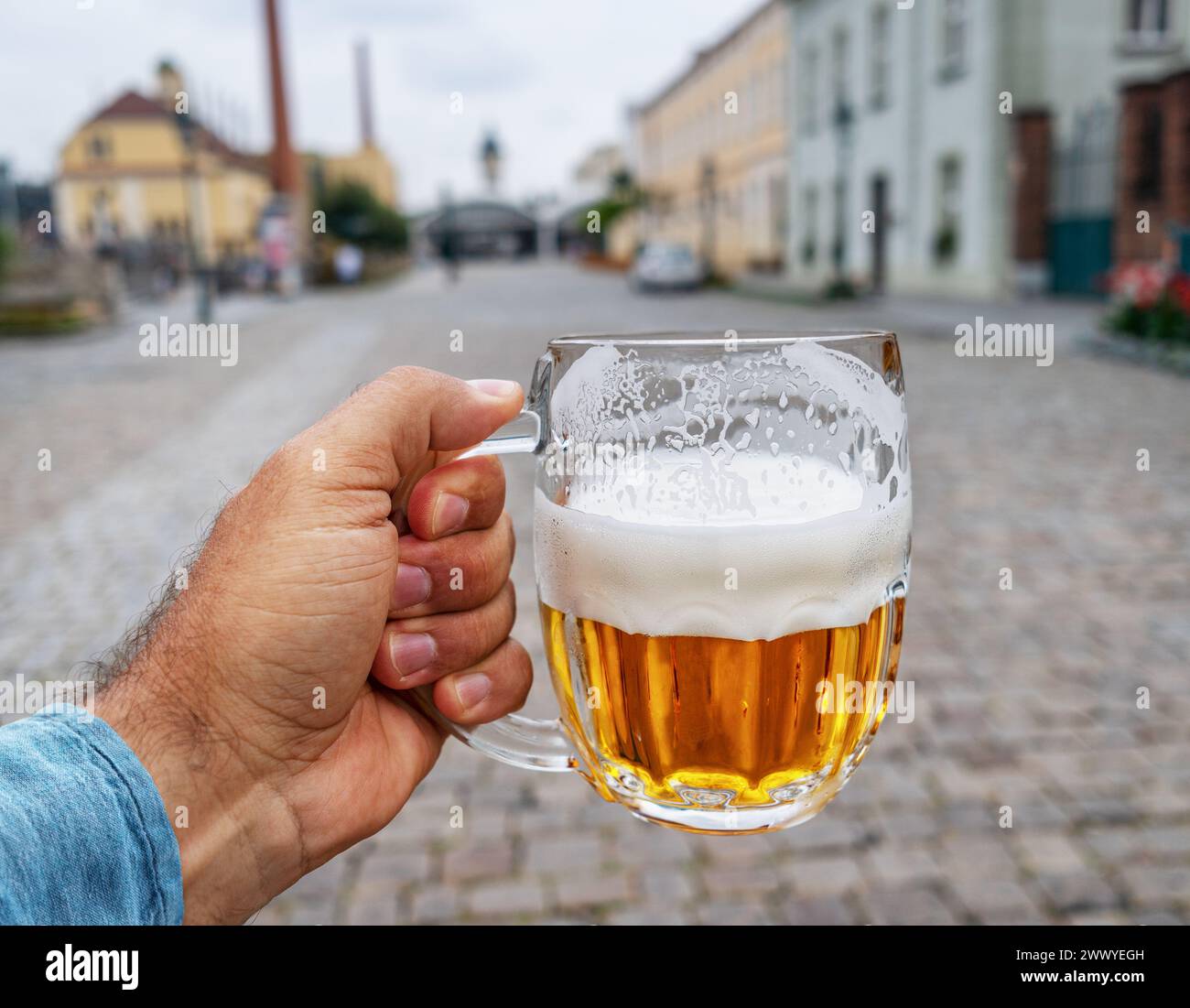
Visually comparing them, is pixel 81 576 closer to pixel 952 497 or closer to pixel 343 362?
pixel 952 497

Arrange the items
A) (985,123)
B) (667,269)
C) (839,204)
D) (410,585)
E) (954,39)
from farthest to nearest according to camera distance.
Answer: (667,269) < (839,204) < (954,39) < (985,123) < (410,585)

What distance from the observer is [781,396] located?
42.9 inches

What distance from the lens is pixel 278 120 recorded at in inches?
1688

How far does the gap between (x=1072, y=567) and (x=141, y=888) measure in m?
4.95

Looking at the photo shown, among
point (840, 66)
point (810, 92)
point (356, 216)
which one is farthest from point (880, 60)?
point (356, 216)

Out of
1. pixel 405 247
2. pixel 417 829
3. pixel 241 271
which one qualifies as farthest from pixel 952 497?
pixel 405 247

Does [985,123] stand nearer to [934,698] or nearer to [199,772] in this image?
[934,698]

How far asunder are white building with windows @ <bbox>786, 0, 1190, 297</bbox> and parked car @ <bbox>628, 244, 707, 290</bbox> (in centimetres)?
527

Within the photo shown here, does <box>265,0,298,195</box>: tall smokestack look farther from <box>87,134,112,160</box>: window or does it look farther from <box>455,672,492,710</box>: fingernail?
<box>455,672,492,710</box>: fingernail

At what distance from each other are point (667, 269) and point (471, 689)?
2908 centimetres

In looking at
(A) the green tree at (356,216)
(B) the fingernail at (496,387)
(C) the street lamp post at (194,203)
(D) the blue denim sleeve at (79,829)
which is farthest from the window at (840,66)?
(A) the green tree at (356,216)

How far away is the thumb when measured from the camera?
118cm

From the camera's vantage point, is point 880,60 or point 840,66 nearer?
point 880,60

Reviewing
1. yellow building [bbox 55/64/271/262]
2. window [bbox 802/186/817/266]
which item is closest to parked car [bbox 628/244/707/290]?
window [bbox 802/186/817/266]
